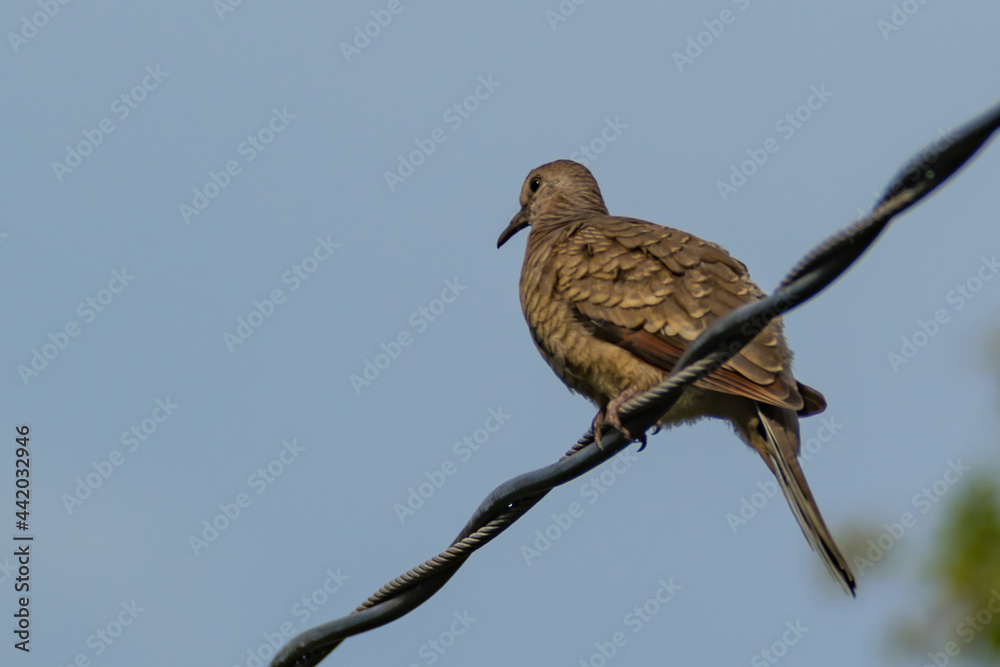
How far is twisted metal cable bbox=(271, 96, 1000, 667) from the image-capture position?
215 cm

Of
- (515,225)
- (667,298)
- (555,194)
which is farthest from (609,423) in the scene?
(515,225)

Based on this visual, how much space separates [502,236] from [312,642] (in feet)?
13.8

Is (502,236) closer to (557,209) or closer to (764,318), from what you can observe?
(557,209)

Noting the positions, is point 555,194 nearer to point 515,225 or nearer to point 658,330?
point 515,225

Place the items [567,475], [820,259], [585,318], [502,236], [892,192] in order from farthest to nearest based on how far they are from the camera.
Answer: [502,236] → [585,318] → [567,475] → [820,259] → [892,192]

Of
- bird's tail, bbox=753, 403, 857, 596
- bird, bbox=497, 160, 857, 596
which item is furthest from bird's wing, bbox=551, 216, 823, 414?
bird's tail, bbox=753, 403, 857, 596

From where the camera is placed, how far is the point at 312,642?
3309 millimetres

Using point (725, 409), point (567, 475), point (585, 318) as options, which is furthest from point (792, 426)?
point (567, 475)

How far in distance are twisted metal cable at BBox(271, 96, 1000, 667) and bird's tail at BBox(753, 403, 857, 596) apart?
0.79 meters

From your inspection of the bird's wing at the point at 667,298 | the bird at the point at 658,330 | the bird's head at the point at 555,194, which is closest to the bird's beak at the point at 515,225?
the bird's head at the point at 555,194

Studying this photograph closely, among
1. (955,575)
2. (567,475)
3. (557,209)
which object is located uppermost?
(557,209)

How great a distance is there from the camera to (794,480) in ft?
13.5

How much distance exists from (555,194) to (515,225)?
0.35m

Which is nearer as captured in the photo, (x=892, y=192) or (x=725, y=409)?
(x=892, y=192)
